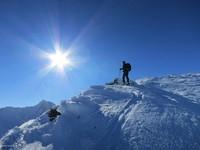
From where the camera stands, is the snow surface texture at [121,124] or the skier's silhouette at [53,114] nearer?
the snow surface texture at [121,124]

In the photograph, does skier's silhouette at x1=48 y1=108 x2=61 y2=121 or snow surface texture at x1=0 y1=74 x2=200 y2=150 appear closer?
snow surface texture at x1=0 y1=74 x2=200 y2=150

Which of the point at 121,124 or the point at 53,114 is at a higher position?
the point at 53,114

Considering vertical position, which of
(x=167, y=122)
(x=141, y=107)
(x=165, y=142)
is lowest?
(x=165, y=142)

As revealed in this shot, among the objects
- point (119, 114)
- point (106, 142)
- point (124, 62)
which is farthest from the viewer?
point (124, 62)

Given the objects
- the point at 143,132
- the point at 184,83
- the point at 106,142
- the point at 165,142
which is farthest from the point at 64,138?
the point at 184,83

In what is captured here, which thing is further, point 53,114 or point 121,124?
point 53,114

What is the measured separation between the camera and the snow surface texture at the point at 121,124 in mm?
49281

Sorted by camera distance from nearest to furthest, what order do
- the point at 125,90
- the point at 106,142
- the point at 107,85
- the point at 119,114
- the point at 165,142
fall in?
the point at 165,142 → the point at 106,142 → the point at 119,114 → the point at 125,90 → the point at 107,85

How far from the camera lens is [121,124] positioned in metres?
53.8

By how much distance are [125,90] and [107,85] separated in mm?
7443

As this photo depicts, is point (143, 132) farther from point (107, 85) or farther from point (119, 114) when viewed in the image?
point (107, 85)

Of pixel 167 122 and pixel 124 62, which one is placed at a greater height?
pixel 124 62

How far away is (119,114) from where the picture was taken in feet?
185

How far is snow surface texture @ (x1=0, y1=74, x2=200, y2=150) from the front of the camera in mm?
49281
